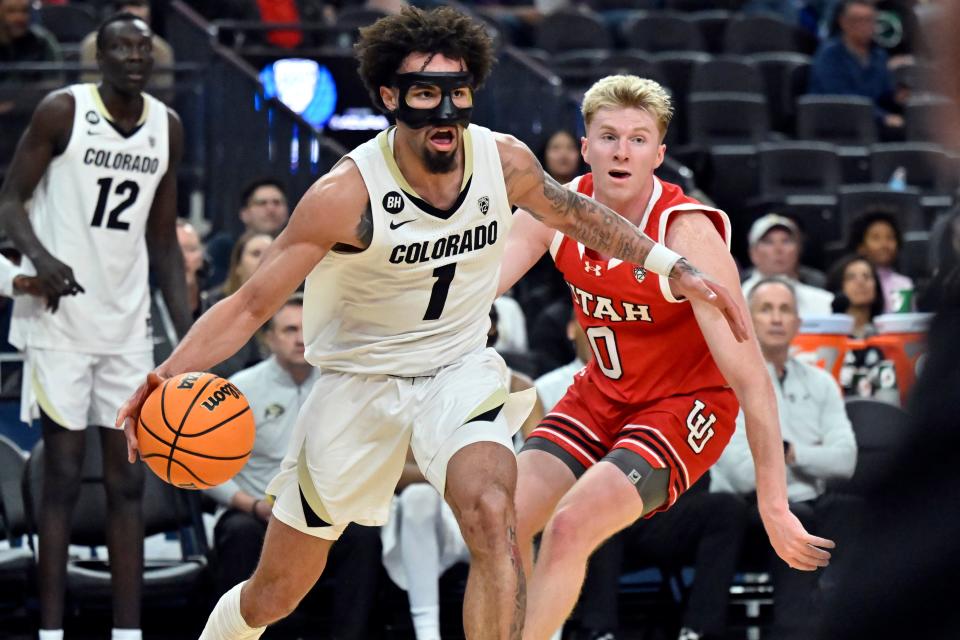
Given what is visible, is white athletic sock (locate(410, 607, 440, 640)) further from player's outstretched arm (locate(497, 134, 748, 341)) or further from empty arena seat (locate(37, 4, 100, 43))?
empty arena seat (locate(37, 4, 100, 43))

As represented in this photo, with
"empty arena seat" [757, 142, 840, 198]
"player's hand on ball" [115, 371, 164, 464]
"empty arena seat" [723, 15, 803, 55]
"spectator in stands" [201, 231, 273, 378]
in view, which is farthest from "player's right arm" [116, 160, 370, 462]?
"empty arena seat" [723, 15, 803, 55]

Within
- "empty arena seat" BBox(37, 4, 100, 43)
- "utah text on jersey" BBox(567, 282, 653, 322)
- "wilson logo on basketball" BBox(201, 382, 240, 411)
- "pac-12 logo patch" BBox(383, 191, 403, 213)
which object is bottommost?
"wilson logo on basketball" BBox(201, 382, 240, 411)

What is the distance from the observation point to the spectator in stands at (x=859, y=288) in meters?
9.48

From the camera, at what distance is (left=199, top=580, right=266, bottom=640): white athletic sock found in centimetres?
509

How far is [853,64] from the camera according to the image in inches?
546

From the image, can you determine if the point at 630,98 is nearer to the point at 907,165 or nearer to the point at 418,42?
the point at 418,42

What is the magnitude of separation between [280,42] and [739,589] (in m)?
6.12

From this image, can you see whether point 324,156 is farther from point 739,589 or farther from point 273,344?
point 739,589

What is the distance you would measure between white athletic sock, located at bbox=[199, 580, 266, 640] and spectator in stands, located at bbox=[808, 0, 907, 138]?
9.86 m

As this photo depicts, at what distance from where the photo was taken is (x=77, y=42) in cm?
1216

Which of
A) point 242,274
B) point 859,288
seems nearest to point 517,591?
point 242,274

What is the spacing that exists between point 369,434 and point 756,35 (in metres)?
10.7

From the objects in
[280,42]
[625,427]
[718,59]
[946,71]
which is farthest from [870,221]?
[946,71]

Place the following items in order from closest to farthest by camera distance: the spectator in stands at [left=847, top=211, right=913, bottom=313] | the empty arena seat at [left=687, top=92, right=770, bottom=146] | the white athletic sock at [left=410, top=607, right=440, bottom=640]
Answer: the white athletic sock at [left=410, top=607, right=440, bottom=640]
the spectator in stands at [left=847, top=211, right=913, bottom=313]
the empty arena seat at [left=687, top=92, right=770, bottom=146]
